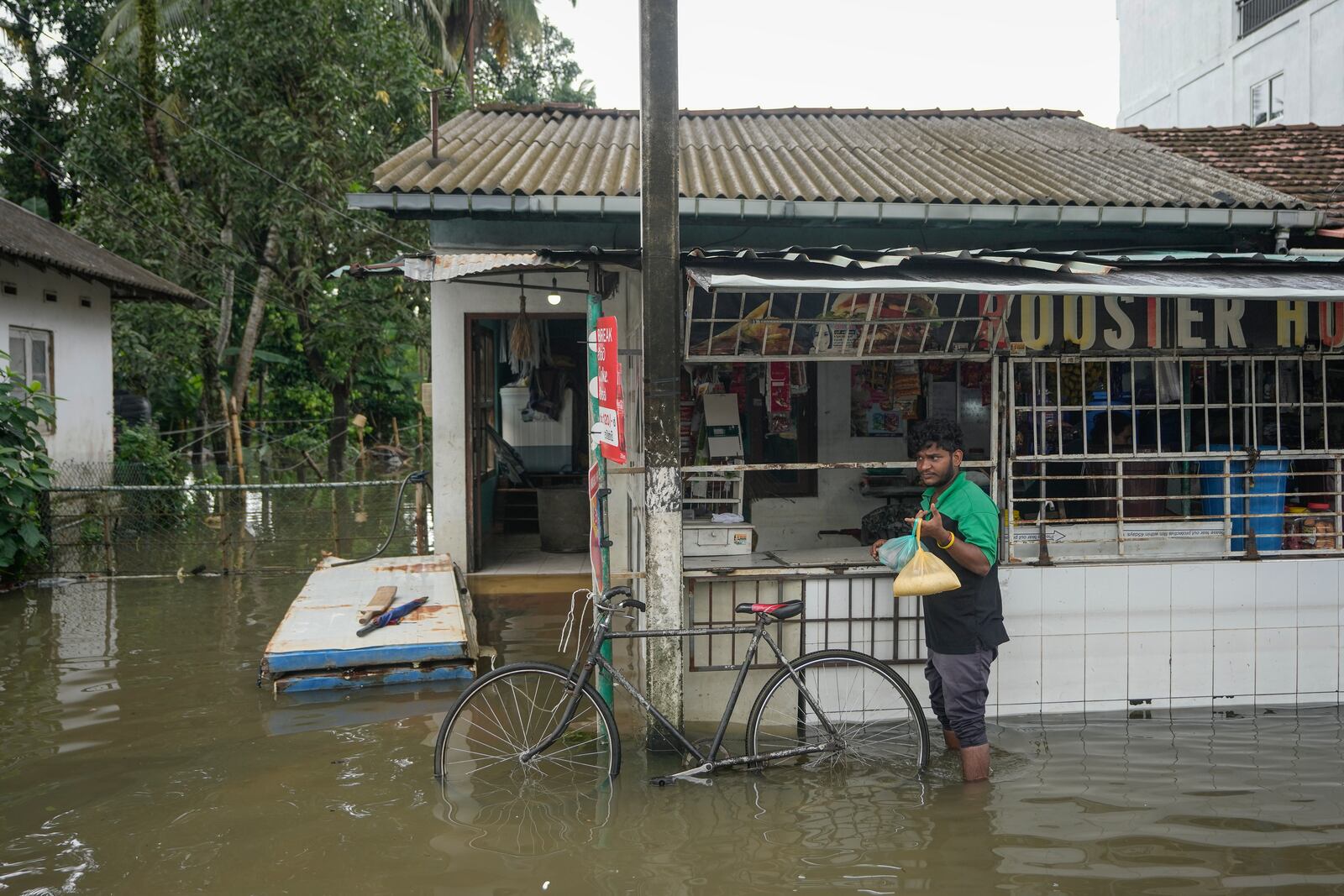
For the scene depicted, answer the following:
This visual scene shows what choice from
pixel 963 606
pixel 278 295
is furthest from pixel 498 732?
pixel 278 295

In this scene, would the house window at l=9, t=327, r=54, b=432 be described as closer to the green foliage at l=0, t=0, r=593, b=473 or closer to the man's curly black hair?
the green foliage at l=0, t=0, r=593, b=473

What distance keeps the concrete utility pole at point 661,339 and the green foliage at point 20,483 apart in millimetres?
7647

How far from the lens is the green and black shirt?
17.1 ft

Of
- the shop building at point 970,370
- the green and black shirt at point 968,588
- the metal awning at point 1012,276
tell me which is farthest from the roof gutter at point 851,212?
the green and black shirt at point 968,588

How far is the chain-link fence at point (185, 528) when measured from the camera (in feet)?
34.9

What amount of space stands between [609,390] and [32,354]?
12.3 metres

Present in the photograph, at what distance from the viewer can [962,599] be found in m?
5.26

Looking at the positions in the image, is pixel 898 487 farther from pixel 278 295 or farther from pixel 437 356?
pixel 278 295

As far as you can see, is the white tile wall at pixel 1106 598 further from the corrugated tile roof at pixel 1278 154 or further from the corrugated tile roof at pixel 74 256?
the corrugated tile roof at pixel 74 256

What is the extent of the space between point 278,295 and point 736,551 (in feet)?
44.3

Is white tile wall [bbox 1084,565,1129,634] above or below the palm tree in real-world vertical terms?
below

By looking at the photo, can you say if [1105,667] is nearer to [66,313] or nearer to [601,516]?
[601,516]

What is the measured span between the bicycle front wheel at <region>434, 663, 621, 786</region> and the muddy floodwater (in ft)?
0.67

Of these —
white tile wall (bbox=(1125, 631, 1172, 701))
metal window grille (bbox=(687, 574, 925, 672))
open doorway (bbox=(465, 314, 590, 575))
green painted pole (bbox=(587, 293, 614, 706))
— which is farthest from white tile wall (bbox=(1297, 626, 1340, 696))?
open doorway (bbox=(465, 314, 590, 575))
